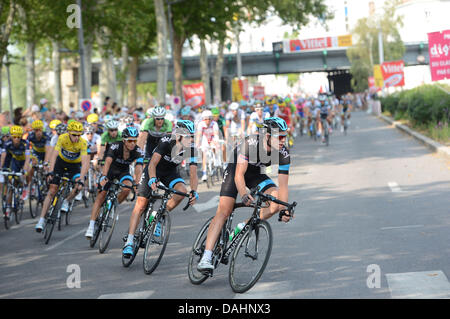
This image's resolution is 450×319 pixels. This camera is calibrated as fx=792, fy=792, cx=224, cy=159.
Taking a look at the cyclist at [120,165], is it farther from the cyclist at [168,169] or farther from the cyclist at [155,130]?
Result: the cyclist at [168,169]

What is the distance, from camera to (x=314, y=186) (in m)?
16.7

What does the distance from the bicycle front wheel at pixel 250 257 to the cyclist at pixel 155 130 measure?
2.58 metres

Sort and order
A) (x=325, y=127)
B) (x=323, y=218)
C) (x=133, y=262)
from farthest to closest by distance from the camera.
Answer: (x=325, y=127) < (x=323, y=218) < (x=133, y=262)

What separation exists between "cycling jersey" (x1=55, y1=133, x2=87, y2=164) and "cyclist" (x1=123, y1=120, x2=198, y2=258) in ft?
9.85

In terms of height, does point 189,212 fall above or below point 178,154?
below

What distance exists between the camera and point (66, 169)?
43.0ft

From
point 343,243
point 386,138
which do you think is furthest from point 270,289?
point 386,138

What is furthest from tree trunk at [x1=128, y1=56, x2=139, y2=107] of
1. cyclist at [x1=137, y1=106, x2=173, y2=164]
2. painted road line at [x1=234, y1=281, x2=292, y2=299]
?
painted road line at [x1=234, y1=281, x2=292, y2=299]

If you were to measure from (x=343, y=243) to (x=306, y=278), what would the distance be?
2.03 metres

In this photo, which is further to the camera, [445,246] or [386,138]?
[386,138]

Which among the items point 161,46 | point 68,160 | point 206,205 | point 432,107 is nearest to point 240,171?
point 68,160

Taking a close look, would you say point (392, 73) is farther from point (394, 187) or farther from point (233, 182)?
point (233, 182)

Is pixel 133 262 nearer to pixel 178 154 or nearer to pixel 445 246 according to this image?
pixel 178 154

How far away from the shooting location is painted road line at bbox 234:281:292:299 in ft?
23.7
